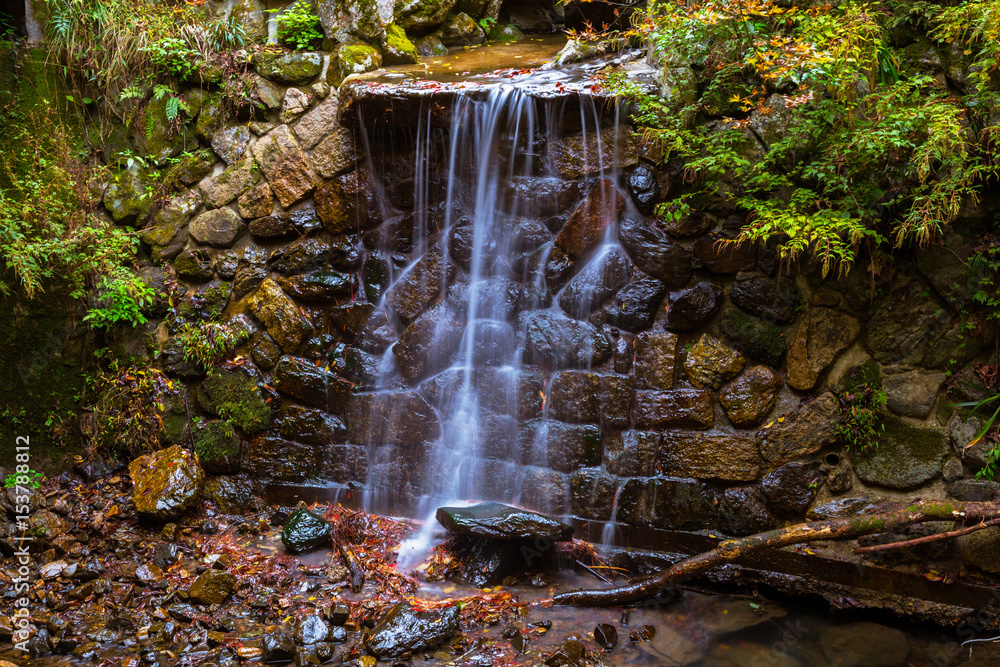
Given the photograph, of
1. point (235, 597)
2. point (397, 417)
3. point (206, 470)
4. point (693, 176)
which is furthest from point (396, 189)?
point (235, 597)

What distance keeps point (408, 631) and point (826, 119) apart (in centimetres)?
422

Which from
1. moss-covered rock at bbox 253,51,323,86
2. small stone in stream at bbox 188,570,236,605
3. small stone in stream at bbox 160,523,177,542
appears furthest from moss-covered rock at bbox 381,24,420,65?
small stone in stream at bbox 188,570,236,605

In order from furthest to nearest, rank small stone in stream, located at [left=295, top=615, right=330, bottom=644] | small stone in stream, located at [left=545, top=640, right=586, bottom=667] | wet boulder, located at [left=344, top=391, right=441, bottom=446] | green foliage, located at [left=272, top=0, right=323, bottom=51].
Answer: green foliage, located at [left=272, top=0, right=323, bottom=51]
wet boulder, located at [left=344, top=391, right=441, bottom=446]
small stone in stream, located at [left=295, top=615, right=330, bottom=644]
small stone in stream, located at [left=545, top=640, right=586, bottom=667]

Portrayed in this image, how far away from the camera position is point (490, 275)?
534 centimetres

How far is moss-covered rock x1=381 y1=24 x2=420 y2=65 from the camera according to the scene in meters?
5.89

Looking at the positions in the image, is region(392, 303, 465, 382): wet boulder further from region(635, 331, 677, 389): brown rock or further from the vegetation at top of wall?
the vegetation at top of wall

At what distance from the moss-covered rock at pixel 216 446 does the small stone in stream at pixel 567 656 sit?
3.29 m

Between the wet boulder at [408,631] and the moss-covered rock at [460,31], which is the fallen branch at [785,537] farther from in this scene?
the moss-covered rock at [460,31]

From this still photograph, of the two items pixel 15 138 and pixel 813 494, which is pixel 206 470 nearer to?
pixel 15 138

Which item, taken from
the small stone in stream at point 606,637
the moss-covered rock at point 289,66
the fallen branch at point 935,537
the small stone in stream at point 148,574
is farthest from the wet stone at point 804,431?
the moss-covered rock at point 289,66

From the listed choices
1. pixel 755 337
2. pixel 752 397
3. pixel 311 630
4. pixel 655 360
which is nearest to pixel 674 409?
pixel 655 360

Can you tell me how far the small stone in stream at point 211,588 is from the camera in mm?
3932

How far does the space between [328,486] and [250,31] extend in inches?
172

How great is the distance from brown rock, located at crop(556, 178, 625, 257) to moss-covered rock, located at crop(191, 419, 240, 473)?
3.38 meters
